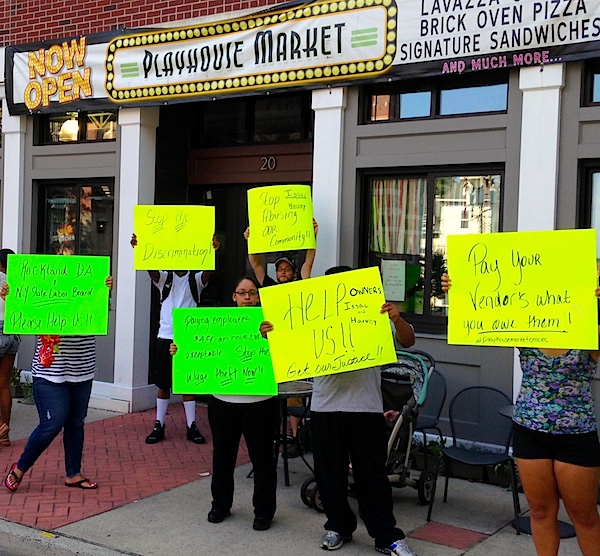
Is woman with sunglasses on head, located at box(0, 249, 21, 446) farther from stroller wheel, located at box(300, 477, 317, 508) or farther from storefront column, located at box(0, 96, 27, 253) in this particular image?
stroller wheel, located at box(300, 477, 317, 508)

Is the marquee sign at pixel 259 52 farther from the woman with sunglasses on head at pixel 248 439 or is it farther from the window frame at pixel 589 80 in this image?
the woman with sunglasses on head at pixel 248 439

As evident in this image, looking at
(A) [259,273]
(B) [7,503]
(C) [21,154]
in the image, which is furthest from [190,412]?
(C) [21,154]

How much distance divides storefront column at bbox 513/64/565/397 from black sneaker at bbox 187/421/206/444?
3.03 m

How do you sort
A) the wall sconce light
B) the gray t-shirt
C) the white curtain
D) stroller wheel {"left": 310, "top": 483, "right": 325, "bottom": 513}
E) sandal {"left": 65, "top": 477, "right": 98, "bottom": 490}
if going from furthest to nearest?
1. the wall sconce light
2. the white curtain
3. sandal {"left": 65, "top": 477, "right": 98, "bottom": 490}
4. stroller wheel {"left": 310, "top": 483, "right": 325, "bottom": 513}
5. the gray t-shirt

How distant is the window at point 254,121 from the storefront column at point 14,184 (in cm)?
219

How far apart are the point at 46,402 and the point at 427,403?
3.17 m

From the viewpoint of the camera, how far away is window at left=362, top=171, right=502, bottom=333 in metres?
6.77

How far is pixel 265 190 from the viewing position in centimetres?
655

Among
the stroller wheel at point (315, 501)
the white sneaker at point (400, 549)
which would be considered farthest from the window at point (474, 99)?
the white sneaker at point (400, 549)

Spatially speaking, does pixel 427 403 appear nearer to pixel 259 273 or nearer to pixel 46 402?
pixel 259 273

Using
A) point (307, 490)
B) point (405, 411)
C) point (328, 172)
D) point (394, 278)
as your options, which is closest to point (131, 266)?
point (328, 172)

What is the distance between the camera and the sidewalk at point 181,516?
4.97 m

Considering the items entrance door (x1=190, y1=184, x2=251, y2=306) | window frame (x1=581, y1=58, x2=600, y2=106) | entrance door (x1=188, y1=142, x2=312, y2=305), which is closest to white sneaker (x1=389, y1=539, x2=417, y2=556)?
window frame (x1=581, y1=58, x2=600, y2=106)

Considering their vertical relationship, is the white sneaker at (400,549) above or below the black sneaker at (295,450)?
above
